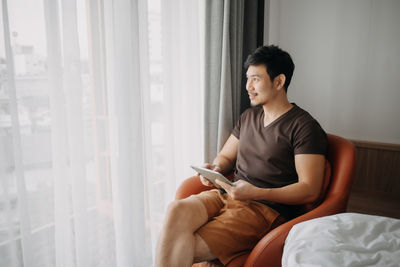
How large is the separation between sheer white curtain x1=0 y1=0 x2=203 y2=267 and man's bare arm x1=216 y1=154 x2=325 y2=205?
1.87ft

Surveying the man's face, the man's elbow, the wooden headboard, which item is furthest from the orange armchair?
the wooden headboard

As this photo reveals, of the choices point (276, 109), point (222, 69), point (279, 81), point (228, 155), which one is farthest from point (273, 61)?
point (228, 155)

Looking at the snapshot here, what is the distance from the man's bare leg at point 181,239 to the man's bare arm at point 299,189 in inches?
8.4

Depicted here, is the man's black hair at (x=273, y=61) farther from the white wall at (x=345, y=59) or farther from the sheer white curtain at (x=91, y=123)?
the white wall at (x=345, y=59)

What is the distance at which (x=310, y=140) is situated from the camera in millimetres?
1536

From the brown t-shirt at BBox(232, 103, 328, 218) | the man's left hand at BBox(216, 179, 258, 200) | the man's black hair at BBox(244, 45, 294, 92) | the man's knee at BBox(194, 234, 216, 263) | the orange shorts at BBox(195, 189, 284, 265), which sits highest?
the man's black hair at BBox(244, 45, 294, 92)

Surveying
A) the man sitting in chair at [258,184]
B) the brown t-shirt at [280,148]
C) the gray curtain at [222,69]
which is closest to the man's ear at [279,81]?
the man sitting in chair at [258,184]

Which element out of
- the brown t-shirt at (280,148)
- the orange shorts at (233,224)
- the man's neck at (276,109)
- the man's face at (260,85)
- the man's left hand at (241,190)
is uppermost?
the man's face at (260,85)

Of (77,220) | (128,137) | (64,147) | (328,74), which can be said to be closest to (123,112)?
(128,137)

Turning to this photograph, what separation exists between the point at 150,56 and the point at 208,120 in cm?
56

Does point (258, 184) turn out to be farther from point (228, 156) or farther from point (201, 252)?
point (201, 252)

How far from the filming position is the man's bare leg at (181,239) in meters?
1.32

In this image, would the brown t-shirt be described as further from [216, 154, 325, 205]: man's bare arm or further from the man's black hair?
the man's black hair

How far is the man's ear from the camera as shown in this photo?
1.71 metres
